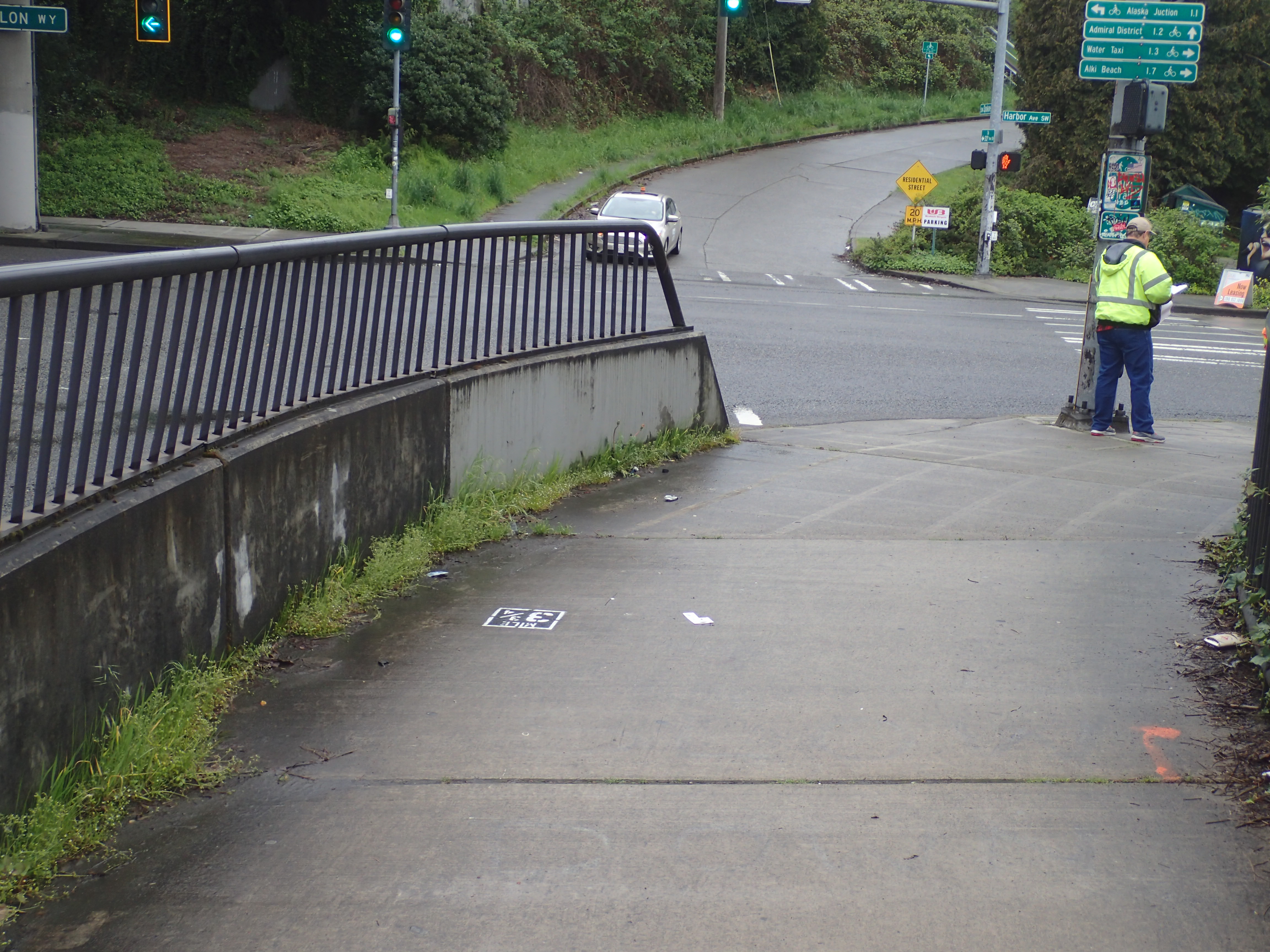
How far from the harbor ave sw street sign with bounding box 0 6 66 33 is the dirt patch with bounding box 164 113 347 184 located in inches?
307

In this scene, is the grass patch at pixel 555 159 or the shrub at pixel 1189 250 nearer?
the grass patch at pixel 555 159

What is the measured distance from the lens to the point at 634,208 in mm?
27406

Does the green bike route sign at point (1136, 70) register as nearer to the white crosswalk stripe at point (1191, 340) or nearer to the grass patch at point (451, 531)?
the white crosswalk stripe at point (1191, 340)

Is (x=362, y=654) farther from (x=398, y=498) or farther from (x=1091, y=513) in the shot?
(x=1091, y=513)

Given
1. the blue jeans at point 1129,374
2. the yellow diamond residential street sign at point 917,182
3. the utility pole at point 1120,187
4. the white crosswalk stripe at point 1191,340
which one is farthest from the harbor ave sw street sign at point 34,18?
the yellow diamond residential street sign at point 917,182

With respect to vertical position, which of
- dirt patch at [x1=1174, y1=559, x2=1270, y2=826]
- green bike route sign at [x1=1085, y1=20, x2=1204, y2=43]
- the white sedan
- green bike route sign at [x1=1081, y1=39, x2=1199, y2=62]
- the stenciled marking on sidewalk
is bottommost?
the stenciled marking on sidewalk

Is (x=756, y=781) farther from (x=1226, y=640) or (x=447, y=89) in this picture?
(x=447, y=89)

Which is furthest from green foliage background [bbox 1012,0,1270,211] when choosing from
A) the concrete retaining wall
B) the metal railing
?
the concrete retaining wall

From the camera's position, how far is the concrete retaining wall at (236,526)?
3.24m

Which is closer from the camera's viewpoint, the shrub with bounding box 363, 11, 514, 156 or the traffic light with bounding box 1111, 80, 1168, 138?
the traffic light with bounding box 1111, 80, 1168, 138

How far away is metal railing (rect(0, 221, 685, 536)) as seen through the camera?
3.42m

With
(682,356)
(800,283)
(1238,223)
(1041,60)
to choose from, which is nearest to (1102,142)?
(1041,60)

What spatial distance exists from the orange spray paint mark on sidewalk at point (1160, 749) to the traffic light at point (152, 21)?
1901 cm

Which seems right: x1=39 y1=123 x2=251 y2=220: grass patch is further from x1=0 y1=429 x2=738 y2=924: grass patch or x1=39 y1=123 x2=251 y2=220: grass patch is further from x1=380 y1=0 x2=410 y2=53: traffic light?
x1=0 y1=429 x2=738 y2=924: grass patch
